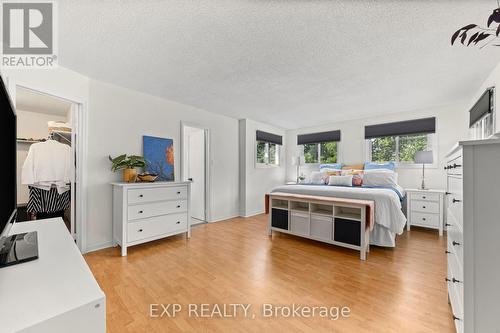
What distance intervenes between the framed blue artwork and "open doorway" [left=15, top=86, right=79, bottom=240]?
89 cm

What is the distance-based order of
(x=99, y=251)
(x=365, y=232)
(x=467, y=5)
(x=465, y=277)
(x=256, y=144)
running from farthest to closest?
(x=256, y=144), (x=99, y=251), (x=365, y=232), (x=467, y=5), (x=465, y=277)

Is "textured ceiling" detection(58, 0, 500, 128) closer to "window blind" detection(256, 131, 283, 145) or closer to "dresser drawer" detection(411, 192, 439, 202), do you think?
"dresser drawer" detection(411, 192, 439, 202)

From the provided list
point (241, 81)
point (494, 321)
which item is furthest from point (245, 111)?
point (494, 321)

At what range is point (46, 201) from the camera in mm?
2986

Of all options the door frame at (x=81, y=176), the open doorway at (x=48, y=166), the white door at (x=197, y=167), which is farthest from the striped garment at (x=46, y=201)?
the white door at (x=197, y=167)

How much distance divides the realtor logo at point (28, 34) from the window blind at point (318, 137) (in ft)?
16.7

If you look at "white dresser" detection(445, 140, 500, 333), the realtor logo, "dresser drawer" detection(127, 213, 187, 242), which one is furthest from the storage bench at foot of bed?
the realtor logo

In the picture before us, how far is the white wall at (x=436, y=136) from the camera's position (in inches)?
147

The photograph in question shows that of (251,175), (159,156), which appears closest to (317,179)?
(251,175)

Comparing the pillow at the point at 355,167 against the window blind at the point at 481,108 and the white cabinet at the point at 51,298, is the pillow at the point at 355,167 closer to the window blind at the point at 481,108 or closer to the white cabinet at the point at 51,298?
the window blind at the point at 481,108

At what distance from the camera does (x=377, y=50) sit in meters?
2.07

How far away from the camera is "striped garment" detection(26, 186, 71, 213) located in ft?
9.59

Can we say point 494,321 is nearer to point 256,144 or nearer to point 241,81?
point 241,81

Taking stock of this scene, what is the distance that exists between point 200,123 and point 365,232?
10.8 feet
